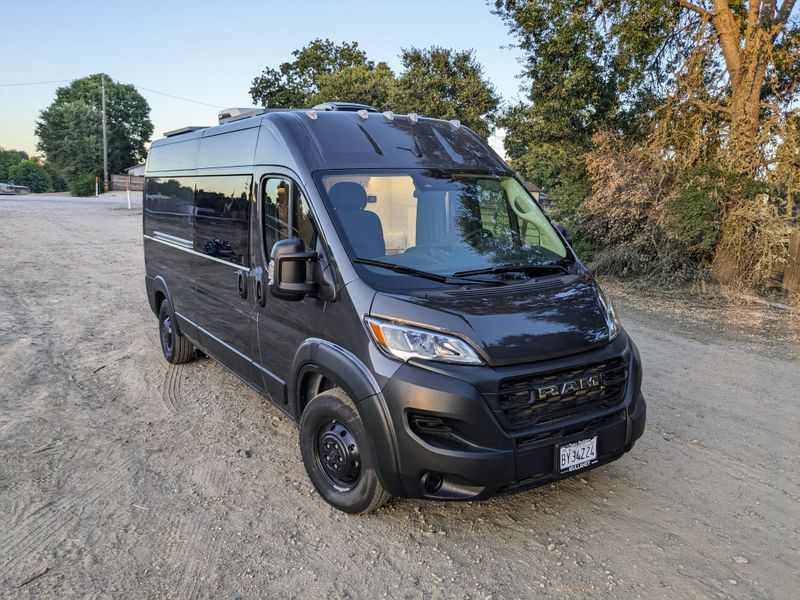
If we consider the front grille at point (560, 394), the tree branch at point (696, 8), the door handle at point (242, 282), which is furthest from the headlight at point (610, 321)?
the tree branch at point (696, 8)

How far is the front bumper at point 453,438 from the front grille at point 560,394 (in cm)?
5

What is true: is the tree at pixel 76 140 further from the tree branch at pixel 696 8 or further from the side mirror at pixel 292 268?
the side mirror at pixel 292 268

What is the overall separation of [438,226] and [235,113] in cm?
256

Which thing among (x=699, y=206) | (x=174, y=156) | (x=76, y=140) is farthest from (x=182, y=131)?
(x=76, y=140)

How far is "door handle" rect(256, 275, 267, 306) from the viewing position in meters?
4.36

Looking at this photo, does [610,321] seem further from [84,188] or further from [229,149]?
[84,188]

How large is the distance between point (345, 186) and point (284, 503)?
2017mm

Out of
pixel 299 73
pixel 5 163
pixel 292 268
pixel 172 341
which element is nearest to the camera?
pixel 292 268

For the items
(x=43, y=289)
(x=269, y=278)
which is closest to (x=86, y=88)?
(x=43, y=289)

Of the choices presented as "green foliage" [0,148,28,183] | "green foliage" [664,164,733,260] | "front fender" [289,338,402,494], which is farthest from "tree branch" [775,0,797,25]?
"green foliage" [0,148,28,183]

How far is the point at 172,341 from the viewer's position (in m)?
6.48

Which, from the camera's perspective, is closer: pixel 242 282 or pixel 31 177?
pixel 242 282

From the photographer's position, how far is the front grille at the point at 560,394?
10.4ft

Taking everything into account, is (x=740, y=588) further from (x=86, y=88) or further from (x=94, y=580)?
(x=86, y=88)
